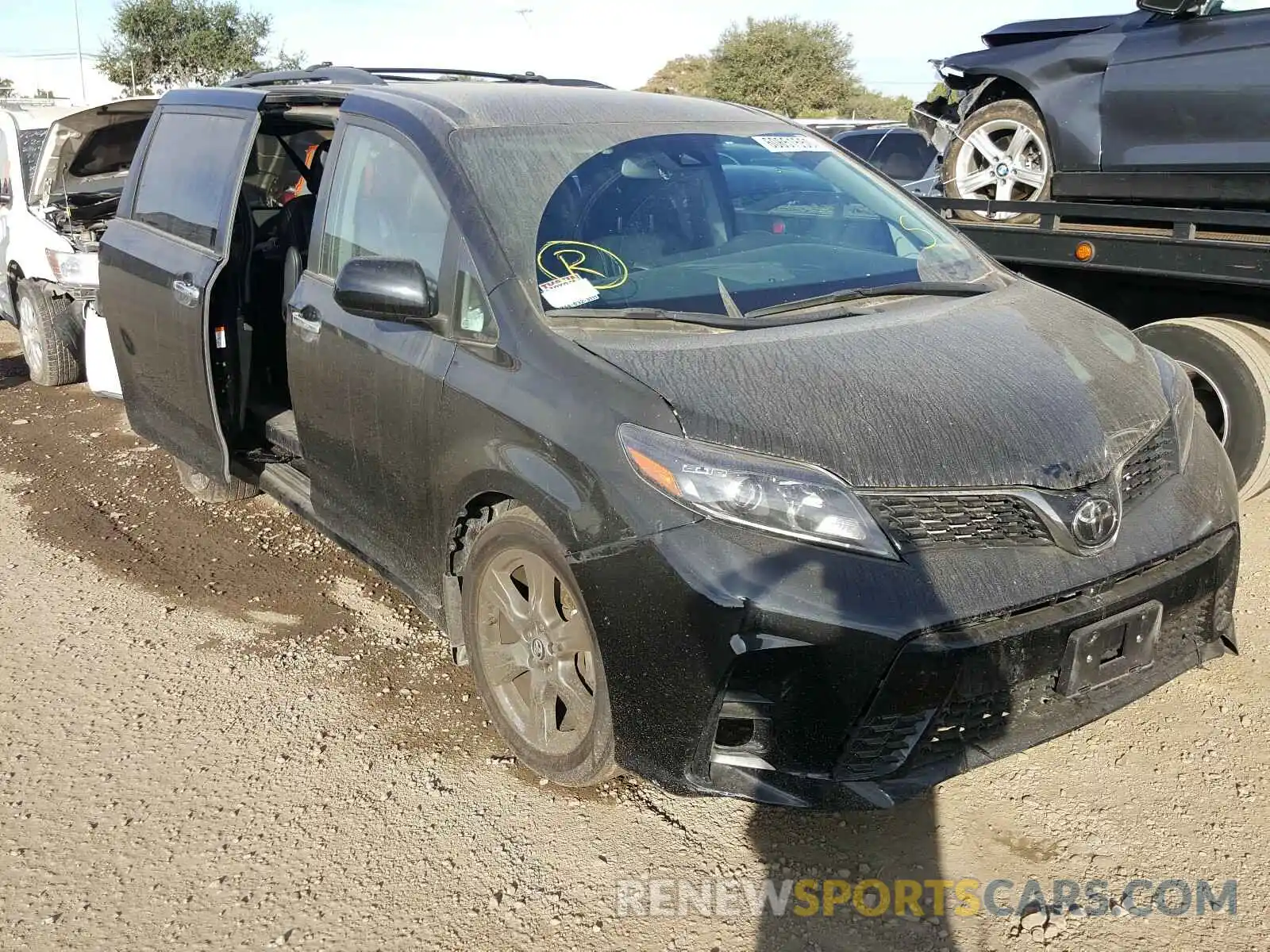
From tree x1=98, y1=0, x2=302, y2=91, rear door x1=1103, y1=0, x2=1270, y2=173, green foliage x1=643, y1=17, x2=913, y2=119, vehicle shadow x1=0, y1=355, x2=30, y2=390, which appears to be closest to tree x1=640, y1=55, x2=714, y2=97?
green foliage x1=643, y1=17, x2=913, y2=119

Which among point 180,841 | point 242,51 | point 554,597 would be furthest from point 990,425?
point 242,51

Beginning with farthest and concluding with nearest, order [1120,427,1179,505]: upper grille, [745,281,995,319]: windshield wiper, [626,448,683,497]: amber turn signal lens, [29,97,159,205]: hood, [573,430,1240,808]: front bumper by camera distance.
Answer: [29,97,159,205]: hood < [745,281,995,319]: windshield wiper < [1120,427,1179,505]: upper grille < [626,448,683,497]: amber turn signal lens < [573,430,1240,808]: front bumper

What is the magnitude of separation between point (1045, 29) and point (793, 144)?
2.55 metres

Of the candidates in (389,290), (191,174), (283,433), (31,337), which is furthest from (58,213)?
(389,290)

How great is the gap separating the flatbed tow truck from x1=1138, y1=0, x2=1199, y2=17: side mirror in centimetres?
96

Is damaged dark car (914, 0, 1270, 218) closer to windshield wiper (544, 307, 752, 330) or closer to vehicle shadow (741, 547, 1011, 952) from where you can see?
windshield wiper (544, 307, 752, 330)

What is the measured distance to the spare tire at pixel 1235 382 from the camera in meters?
4.37

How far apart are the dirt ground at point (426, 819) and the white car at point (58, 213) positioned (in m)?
4.15

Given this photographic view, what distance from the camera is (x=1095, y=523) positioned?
2.50 metres

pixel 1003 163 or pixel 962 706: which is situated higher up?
pixel 1003 163

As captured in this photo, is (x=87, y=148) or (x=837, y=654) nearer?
(x=837, y=654)

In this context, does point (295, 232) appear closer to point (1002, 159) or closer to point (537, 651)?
point (537, 651)

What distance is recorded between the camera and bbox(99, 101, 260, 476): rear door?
4.31m

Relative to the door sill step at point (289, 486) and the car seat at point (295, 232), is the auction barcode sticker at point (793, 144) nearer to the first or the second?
the car seat at point (295, 232)
